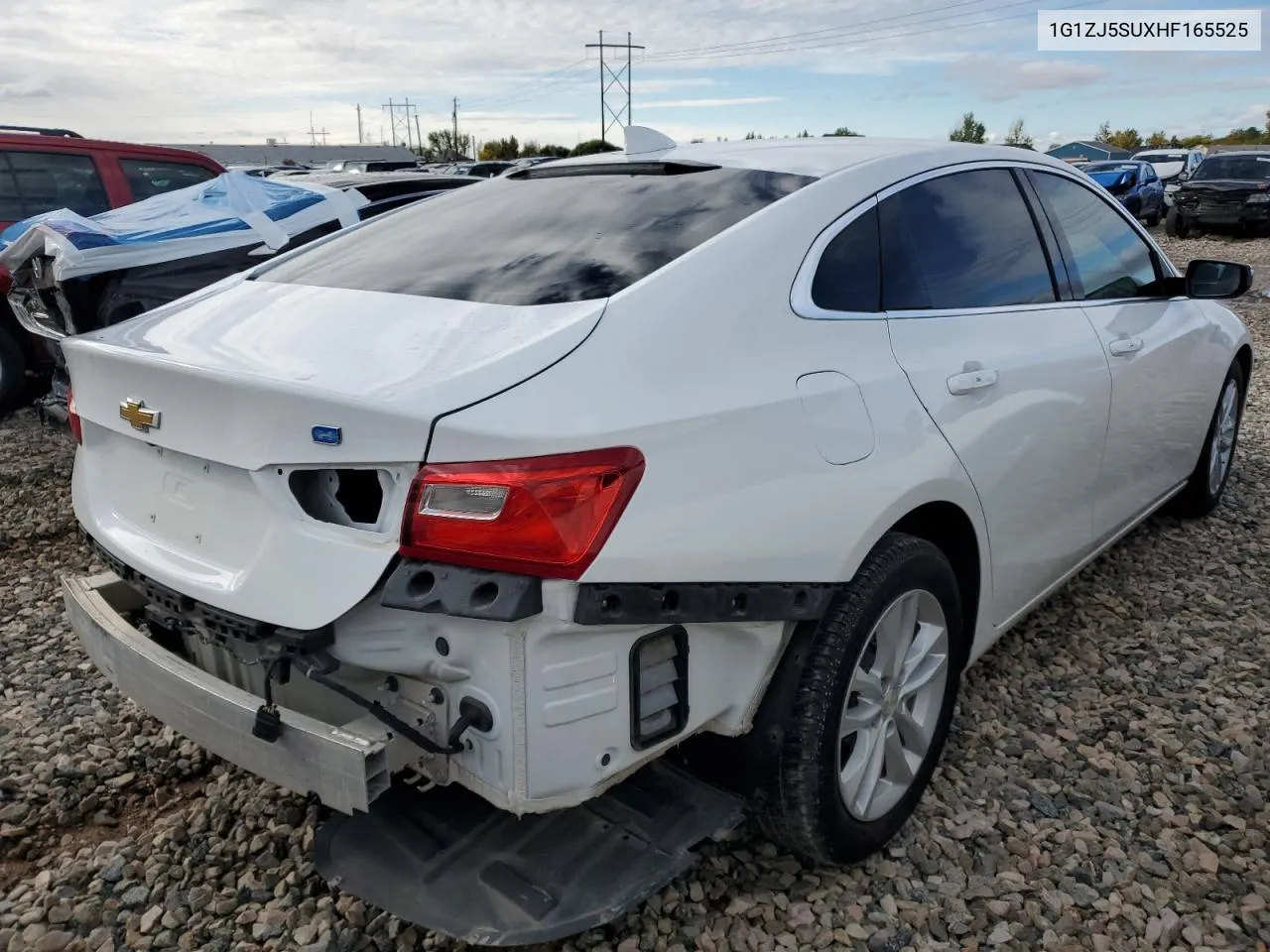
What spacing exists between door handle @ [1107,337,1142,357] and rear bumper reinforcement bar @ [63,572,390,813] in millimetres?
2574

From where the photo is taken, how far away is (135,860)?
2.42m

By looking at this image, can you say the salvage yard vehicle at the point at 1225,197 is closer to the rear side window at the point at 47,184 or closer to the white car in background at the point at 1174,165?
the white car in background at the point at 1174,165

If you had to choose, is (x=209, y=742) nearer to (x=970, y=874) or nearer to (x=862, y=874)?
(x=862, y=874)

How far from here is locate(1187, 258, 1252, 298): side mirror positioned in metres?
3.71

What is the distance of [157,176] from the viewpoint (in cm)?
732

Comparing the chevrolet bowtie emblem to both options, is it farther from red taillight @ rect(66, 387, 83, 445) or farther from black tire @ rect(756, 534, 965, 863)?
black tire @ rect(756, 534, 965, 863)

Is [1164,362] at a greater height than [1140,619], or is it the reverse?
[1164,362]

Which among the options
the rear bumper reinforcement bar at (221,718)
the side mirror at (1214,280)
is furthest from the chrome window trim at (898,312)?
the rear bumper reinforcement bar at (221,718)

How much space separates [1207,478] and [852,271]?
3149 mm

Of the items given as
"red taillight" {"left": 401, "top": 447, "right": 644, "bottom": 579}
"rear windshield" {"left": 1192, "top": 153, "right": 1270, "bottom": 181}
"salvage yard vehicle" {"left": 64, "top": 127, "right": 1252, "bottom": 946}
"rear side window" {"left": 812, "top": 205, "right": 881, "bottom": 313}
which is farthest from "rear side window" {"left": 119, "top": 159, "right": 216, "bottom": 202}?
"rear windshield" {"left": 1192, "top": 153, "right": 1270, "bottom": 181}

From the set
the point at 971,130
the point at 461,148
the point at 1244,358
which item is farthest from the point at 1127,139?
the point at 1244,358

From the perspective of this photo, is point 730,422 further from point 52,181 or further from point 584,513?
point 52,181

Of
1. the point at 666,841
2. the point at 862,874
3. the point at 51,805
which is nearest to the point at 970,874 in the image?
the point at 862,874

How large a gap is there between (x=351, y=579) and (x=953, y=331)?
5.22 ft
